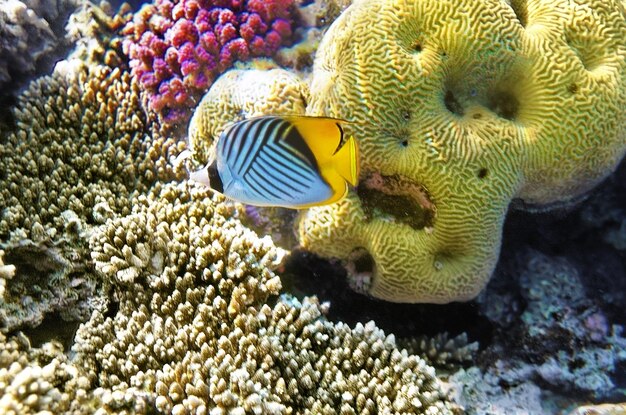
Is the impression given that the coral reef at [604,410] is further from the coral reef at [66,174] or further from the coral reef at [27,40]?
the coral reef at [27,40]

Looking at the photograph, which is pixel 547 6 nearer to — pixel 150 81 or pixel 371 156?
pixel 371 156

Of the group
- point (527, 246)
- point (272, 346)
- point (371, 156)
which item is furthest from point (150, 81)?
point (527, 246)

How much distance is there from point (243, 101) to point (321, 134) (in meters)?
1.85

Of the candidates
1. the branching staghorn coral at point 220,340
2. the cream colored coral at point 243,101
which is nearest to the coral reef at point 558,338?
the branching staghorn coral at point 220,340

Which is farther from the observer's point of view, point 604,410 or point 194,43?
point 194,43

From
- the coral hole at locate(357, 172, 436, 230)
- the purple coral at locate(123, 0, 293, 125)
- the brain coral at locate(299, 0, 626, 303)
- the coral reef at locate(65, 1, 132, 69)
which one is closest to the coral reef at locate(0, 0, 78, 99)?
the coral reef at locate(65, 1, 132, 69)

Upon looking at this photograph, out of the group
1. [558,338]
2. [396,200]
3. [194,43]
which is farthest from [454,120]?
[194,43]

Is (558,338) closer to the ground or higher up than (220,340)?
closer to the ground

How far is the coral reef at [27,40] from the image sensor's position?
3887mm

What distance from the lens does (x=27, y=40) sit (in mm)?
4113

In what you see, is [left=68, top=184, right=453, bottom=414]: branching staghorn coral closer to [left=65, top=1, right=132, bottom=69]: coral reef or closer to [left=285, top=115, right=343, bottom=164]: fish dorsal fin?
[left=285, top=115, right=343, bottom=164]: fish dorsal fin

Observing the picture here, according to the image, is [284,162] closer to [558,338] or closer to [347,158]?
[347,158]

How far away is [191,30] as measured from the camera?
4.14 metres

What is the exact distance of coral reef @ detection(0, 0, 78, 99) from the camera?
3887 mm
